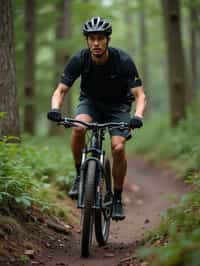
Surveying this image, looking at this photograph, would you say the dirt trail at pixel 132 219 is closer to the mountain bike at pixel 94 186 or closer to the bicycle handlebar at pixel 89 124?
the mountain bike at pixel 94 186

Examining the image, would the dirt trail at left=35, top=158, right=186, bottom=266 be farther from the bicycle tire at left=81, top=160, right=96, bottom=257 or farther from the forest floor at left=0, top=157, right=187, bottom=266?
the bicycle tire at left=81, top=160, right=96, bottom=257

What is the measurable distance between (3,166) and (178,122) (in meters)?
12.2

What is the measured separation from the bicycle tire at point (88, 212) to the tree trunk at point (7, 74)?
7.34ft

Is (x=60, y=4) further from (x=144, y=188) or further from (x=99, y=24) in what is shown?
(x=99, y=24)

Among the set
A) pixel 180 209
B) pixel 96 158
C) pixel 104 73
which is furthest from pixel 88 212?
pixel 104 73

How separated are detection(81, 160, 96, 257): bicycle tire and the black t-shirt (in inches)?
48.9

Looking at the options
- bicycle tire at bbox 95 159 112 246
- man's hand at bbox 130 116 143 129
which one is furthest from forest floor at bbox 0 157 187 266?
man's hand at bbox 130 116 143 129

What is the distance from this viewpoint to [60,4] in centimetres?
2011

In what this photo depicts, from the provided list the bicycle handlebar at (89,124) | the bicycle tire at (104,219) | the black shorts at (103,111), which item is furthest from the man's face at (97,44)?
the bicycle tire at (104,219)

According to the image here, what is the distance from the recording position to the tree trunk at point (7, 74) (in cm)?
729

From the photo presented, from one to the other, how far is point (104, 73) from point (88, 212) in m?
1.85

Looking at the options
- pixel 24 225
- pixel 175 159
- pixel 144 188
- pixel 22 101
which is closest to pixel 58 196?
pixel 24 225

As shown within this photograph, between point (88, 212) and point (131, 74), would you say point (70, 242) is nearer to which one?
point (88, 212)

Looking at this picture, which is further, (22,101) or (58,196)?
(22,101)
